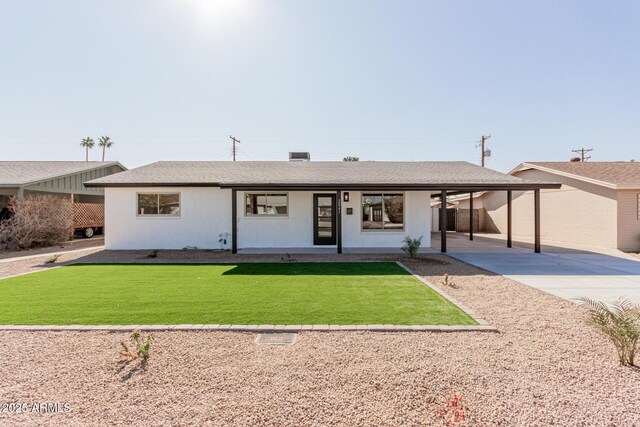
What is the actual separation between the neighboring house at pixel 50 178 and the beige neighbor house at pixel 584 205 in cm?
2375

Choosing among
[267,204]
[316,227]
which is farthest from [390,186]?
[267,204]

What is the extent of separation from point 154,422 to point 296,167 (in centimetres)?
1305

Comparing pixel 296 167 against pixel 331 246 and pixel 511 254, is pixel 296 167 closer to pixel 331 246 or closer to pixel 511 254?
pixel 331 246

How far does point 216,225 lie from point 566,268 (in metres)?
11.4

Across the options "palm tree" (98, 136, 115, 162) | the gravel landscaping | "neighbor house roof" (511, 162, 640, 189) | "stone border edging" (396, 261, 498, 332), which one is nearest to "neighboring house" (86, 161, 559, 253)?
"neighbor house roof" (511, 162, 640, 189)

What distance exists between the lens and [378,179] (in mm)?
11648

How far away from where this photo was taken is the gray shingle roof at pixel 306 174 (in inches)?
437

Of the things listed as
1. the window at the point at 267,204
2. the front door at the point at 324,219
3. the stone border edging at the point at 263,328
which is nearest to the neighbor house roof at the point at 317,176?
the window at the point at 267,204

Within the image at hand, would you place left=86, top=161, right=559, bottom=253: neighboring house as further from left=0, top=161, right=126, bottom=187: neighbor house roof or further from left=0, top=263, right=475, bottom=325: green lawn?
left=0, top=161, right=126, bottom=187: neighbor house roof

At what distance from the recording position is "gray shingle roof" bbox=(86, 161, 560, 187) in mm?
11094

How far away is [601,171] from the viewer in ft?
46.4

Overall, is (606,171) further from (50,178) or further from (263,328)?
(50,178)

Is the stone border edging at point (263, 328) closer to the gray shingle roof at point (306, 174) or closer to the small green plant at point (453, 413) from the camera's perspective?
the small green plant at point (453, 413)

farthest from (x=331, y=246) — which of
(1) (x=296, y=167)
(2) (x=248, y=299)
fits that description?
(2) (x=248, y=299)
